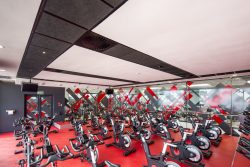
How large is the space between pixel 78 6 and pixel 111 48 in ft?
4.45

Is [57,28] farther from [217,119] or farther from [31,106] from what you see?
[31,106]

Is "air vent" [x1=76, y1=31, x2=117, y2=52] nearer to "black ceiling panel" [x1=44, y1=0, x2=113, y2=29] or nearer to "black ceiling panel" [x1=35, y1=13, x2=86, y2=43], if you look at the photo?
"black ceiling panel" [x1=35, y1=13, x2=86, y2=43]

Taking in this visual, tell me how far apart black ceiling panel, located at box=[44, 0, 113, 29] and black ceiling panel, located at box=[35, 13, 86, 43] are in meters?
0.12

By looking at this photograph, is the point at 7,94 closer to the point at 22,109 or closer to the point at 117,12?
the point at 22,109

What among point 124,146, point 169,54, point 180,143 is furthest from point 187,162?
point 169,54

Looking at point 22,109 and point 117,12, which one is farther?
point 22,109

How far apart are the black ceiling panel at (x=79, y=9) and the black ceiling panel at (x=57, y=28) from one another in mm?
124

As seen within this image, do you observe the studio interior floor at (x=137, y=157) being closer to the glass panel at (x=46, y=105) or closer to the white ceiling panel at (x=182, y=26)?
the white ceiling panel at (x=182, y=26)

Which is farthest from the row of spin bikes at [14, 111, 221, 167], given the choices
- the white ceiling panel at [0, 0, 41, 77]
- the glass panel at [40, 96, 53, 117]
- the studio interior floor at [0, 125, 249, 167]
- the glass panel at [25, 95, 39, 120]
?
the glass panel at [40, 96, 53, 117]

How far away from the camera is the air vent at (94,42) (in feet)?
6.63

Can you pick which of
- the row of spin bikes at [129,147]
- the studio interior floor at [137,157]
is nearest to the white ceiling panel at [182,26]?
the row of spin bikes at [129,147]

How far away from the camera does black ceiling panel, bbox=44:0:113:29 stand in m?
1.13

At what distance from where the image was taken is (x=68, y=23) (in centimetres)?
146

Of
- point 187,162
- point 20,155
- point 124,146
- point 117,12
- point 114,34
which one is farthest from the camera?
point 124,146
